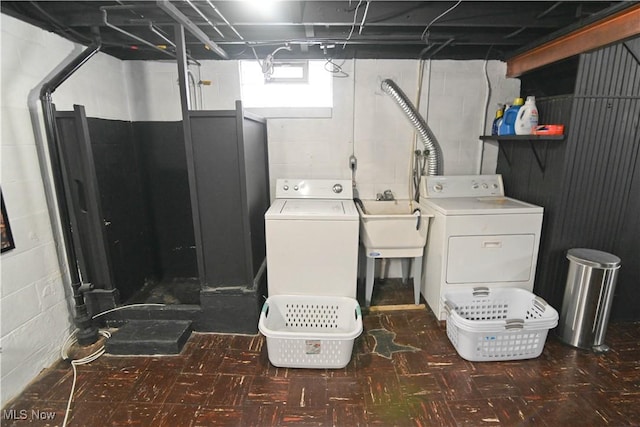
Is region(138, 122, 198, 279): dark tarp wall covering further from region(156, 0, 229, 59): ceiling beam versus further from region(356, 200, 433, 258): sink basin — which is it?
region(356, 200, 433, 258): sink basin

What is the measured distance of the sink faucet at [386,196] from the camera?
2867 millimetres

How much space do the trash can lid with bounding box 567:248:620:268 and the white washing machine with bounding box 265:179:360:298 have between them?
4.58 feet

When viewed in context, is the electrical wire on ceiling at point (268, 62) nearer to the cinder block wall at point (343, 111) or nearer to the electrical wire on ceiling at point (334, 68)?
the cinder block wall at point (343, 111)

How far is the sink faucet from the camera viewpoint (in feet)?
9.41

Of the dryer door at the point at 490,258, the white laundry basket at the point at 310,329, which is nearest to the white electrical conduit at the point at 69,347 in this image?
the white laundry basket at the point at 310,329

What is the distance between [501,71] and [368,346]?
8.10ft

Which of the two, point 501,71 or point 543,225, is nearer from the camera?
point 543,225

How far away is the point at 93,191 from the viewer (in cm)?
212

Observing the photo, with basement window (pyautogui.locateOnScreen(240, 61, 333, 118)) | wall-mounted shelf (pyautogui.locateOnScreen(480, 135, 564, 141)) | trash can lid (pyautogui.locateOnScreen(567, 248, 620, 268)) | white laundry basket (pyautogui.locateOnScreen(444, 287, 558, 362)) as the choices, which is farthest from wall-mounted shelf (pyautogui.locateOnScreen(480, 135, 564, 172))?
basement window (pyautogui.locateOnScreen(240, 61, 333, 118))

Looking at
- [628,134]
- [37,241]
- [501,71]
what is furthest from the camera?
[501,71]

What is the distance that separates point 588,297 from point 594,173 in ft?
2.62

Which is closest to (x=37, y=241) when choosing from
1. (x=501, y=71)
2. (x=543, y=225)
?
(x=543, y=225)

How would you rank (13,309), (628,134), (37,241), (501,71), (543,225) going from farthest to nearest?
(501,71) < (543,225) < (628,134) < (37,241) < (13,309)

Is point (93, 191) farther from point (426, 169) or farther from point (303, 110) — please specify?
point (426, 169)
